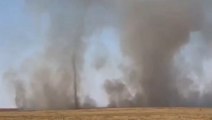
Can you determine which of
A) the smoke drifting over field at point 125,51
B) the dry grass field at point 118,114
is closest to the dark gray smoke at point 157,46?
the smoke drifting over field at point 125,51

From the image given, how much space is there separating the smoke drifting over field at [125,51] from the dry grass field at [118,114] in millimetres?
102

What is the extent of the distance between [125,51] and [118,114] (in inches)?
40.8

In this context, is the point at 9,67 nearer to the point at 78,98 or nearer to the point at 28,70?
the point at 28,70

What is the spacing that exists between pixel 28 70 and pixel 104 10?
5.22 feet

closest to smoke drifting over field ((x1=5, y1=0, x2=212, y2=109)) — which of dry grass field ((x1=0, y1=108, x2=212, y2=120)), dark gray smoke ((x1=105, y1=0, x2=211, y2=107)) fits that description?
dark gray smoke ((x1=105, y1=0, x2=211, y2=107))

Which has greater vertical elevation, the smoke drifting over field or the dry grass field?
the smoke drifting over field

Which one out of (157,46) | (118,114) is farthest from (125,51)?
(118,114)

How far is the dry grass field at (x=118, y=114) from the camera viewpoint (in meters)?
5.64

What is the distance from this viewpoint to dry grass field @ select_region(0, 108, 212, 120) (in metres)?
5.64

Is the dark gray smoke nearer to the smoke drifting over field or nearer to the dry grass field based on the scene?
the smoke drifting over field

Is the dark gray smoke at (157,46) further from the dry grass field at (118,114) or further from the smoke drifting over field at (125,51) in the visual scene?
the dry grass field at (118,114)

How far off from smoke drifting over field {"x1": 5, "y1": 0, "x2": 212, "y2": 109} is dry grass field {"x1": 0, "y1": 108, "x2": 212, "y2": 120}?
0.10 meters

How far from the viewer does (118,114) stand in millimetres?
5672

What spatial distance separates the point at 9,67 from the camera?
5.81m
